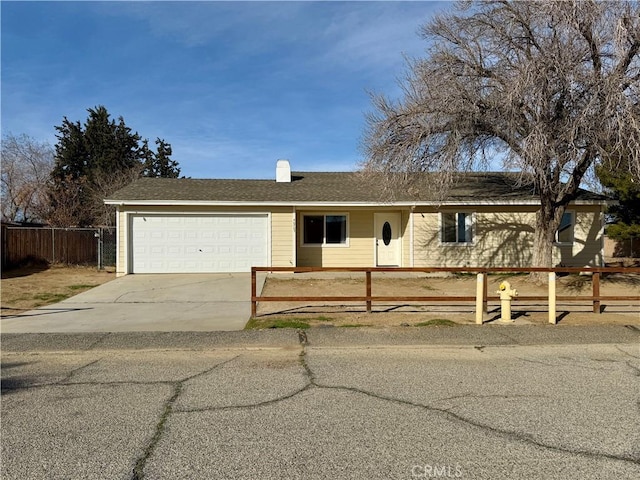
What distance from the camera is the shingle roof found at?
17.3 metres

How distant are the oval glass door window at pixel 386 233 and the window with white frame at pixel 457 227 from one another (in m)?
2.11

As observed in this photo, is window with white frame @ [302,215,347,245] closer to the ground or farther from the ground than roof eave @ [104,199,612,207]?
closer to the ground

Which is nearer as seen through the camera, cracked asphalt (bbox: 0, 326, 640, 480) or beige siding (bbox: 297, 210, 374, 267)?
cracked asphalt (bbox: 0, 326, 640, 480)

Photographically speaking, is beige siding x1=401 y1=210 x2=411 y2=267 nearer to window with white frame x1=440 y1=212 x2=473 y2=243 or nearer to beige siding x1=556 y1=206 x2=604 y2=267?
window with white frame x1=440 y1=212 x2=473 y2=243

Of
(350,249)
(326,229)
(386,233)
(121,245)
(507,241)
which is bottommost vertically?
(350,249)

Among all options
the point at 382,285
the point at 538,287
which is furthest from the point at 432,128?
the point at 538,287

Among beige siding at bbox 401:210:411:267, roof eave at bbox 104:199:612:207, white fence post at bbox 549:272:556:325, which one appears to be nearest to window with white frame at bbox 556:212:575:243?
roof eave at bbox 104:199:612:207

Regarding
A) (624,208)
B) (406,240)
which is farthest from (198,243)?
(624,208)

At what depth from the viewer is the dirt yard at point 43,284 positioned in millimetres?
11992

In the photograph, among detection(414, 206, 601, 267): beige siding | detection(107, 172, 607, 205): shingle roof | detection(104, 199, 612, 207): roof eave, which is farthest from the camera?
detection(414, 206, 601, 267): beige siding

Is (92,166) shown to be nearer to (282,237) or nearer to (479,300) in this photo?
(282,237)

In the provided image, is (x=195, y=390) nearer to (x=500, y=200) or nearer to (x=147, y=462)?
Answer: (x=147, y=462)

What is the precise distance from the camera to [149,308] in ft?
36.1

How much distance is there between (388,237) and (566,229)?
22.3 ft
